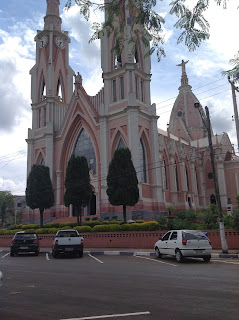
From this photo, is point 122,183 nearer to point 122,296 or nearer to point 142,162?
point 142,162

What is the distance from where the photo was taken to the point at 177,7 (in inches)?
285

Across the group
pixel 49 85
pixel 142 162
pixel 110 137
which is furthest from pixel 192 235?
pixel 49 85

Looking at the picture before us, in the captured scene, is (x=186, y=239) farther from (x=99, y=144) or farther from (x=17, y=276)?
(x=99, y=144)

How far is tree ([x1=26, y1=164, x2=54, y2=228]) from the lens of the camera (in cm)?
3148

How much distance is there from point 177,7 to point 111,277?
7.29 meters

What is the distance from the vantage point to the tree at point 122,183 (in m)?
24.5

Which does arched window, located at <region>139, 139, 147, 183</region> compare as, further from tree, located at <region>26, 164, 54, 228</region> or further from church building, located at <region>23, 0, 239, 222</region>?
tree, located at <region>26, 164, 54, 228</region>

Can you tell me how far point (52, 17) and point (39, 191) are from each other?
30503 mm

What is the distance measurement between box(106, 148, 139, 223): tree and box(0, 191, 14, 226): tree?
51590 millimetres

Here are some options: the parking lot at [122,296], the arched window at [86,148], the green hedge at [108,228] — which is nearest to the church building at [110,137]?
the arched window at [86,148]

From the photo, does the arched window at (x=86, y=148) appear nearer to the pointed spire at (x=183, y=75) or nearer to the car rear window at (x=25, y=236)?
the car rear window at (x=25, y=236)

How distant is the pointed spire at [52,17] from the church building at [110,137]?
5.6 inches

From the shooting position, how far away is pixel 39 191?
31.7 meters

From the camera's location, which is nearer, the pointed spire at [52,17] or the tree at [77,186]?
the tree at [77,186]
